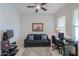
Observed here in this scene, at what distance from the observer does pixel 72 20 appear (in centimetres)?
227

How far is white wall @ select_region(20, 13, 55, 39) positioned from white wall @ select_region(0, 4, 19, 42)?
4.6 inches

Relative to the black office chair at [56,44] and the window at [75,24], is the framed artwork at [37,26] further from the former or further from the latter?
the window at [75,24]

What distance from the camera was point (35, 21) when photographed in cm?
229

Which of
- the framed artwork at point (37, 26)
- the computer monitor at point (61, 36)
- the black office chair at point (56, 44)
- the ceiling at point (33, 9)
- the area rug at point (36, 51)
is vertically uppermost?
the ceiling at point (33, 9)

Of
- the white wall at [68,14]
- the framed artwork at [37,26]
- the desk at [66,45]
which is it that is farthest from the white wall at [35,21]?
the desk at [66,45]

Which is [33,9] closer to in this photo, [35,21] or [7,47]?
[35,21]

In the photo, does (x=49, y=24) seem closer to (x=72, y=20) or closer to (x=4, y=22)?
(x=72, y=20)

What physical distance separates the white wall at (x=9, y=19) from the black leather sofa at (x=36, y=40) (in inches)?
9.3

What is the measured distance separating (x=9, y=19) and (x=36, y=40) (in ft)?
2.24

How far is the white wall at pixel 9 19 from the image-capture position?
211 cm

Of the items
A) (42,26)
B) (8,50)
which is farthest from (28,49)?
(42,26)

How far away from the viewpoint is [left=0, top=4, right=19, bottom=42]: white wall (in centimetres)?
211

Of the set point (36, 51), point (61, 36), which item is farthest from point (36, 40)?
point (61, 36)

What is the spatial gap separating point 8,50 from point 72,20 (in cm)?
135
